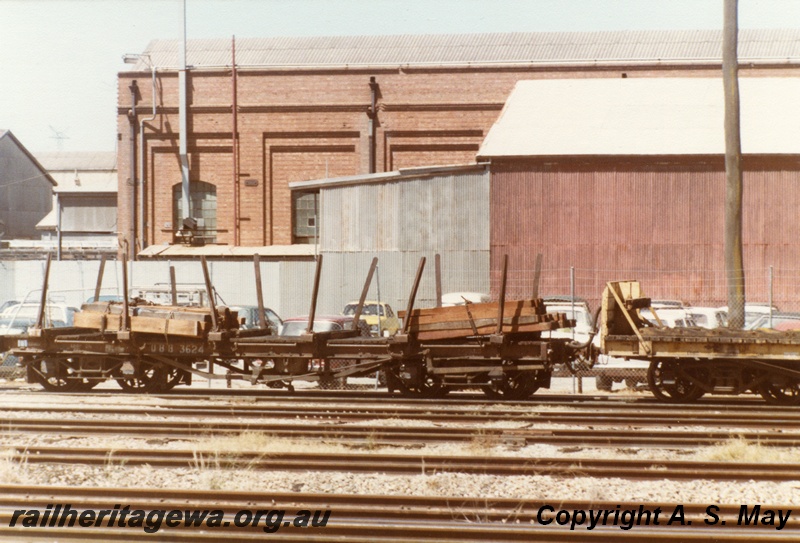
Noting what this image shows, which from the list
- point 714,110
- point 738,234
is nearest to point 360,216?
point 714,110

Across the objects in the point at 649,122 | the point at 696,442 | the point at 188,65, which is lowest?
the point at 696,442

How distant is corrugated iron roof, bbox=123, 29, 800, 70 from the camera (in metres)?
41.8

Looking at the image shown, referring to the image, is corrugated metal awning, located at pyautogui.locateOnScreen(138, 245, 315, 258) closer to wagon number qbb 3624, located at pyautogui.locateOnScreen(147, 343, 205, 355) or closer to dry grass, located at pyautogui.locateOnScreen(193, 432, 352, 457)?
wagon number qbb 3624, located at pyautogui.locateOnScreen(147, 343, 205, 355)

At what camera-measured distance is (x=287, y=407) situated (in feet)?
45.0

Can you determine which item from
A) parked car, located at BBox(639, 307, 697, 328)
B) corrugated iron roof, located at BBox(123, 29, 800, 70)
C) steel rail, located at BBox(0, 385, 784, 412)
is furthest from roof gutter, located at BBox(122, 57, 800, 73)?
steel rail, located at BBox(0, 385, 784, 412)

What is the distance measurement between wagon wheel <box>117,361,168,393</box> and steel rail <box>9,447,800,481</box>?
5973 mm

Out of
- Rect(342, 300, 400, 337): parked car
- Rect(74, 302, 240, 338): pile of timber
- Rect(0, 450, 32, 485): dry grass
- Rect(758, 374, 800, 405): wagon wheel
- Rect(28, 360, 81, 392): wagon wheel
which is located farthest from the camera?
Rect(342, 300, 400, 337): parked car

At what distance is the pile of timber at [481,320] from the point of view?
14.2m

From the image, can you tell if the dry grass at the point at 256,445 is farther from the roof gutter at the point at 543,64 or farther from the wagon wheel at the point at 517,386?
the roof gutter at the point at 543,64

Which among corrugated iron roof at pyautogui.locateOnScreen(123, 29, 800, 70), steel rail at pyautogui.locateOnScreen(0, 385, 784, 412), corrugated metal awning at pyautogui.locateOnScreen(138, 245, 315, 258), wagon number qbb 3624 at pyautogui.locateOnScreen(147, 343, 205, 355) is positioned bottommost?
steel rail at pyautogui.locateOnScreen(0, 385, 784, 412)

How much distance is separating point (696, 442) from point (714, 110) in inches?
893

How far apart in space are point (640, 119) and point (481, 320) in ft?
61.5

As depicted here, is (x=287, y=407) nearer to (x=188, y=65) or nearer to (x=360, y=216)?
(x=360, y=216)

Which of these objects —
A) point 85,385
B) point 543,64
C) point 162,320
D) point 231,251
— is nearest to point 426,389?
point 162,320
